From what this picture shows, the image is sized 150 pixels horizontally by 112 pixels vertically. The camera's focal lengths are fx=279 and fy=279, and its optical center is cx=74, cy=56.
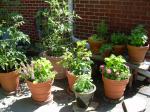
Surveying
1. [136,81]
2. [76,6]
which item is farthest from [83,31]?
[136,81]

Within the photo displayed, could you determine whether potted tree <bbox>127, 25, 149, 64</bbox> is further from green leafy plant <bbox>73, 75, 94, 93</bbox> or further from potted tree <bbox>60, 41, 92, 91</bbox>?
green leafy plant <bbox>73, 75, 94, 93</bbox>

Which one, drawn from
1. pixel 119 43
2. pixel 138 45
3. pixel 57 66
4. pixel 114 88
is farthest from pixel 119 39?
pixel 57 66

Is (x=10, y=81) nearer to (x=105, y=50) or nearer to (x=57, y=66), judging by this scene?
(x=57, y=66)

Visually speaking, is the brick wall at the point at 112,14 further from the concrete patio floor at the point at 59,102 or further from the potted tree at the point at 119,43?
the concrete patio floor at the point at 59,102

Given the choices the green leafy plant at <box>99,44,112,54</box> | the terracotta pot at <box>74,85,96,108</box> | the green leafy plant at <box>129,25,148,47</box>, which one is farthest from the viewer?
the green leafy plant at <box>99,44,112,54</box>

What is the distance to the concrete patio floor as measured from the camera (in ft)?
14.4

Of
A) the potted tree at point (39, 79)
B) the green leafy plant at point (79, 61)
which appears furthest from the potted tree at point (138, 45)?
the potted tree at point (39, 79)

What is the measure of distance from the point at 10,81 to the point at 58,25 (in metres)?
1.36

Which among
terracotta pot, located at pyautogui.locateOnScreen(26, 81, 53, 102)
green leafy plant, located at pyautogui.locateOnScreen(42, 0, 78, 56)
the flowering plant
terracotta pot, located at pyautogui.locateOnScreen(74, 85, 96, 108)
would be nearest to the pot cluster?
the flowering plant

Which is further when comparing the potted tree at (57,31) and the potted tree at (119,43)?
the potted tree at (57,31)

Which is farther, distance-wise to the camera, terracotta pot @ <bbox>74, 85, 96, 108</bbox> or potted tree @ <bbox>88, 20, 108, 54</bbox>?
potted tree @ <bbox>88, 20, 108, 54</bbox>

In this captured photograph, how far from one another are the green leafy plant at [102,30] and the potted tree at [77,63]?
0.62 metres

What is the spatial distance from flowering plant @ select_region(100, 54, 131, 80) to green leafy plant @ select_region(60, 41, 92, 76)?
31cm

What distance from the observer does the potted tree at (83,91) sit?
4152 mm
